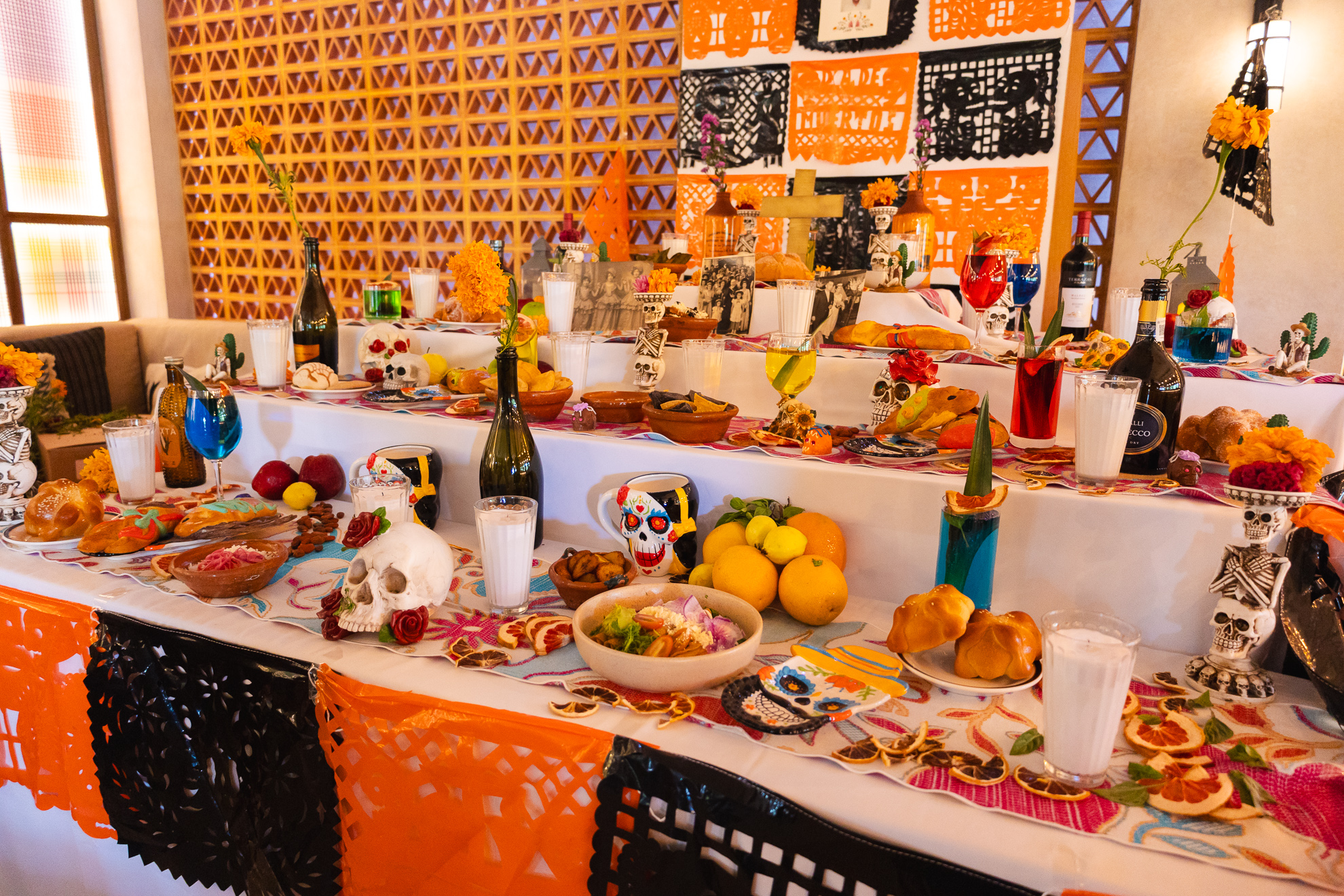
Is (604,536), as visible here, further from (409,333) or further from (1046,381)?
(409,333)

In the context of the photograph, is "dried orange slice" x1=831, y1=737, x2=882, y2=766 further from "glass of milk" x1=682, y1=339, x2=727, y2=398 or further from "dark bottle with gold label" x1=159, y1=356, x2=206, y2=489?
→ "dark bottle with gold label" x1=159, y1=356, x2=206, y2=489

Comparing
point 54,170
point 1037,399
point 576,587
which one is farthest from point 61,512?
point 54,170

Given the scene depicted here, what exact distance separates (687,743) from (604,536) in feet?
1.74

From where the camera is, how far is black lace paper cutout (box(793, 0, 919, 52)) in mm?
3117

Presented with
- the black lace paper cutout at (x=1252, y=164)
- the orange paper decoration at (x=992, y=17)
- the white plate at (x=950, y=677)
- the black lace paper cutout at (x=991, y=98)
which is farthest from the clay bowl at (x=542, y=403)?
the black lace paper cutout at (x=1252, y=164)

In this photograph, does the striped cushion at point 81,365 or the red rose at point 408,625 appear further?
the striped cushion at point 81,365

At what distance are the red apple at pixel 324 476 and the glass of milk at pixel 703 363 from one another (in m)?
0.65

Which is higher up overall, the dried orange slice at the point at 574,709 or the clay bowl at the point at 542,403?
the clay bowl at the point at 542,403

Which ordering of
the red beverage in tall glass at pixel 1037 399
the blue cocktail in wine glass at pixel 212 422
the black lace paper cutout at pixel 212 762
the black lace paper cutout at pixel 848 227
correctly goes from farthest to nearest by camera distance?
the black lace paper cutout at pixel 848 227
the blue cocktail in wine glass at pixel 212 422
the red beverage in tall glass at pixel 1037 399
the black lace paper cutout at pixel 212 762

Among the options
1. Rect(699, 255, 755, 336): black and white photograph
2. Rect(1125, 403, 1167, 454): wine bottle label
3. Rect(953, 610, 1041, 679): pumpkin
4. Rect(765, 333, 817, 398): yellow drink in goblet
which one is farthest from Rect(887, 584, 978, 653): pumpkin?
Rect(699, 255, 755, 336): black and white photograph

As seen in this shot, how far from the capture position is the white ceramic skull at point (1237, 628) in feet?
2.50

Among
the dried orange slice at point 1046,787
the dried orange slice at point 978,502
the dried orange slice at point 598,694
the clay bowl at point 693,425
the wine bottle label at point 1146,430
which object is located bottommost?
the dried orange slice at point 598,694

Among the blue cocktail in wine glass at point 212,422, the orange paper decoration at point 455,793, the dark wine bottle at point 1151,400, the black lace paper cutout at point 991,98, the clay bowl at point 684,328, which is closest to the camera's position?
the orange paper decoration at point 455,793

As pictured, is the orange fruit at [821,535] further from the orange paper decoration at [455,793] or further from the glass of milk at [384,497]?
the glass of milk at [384,497]
